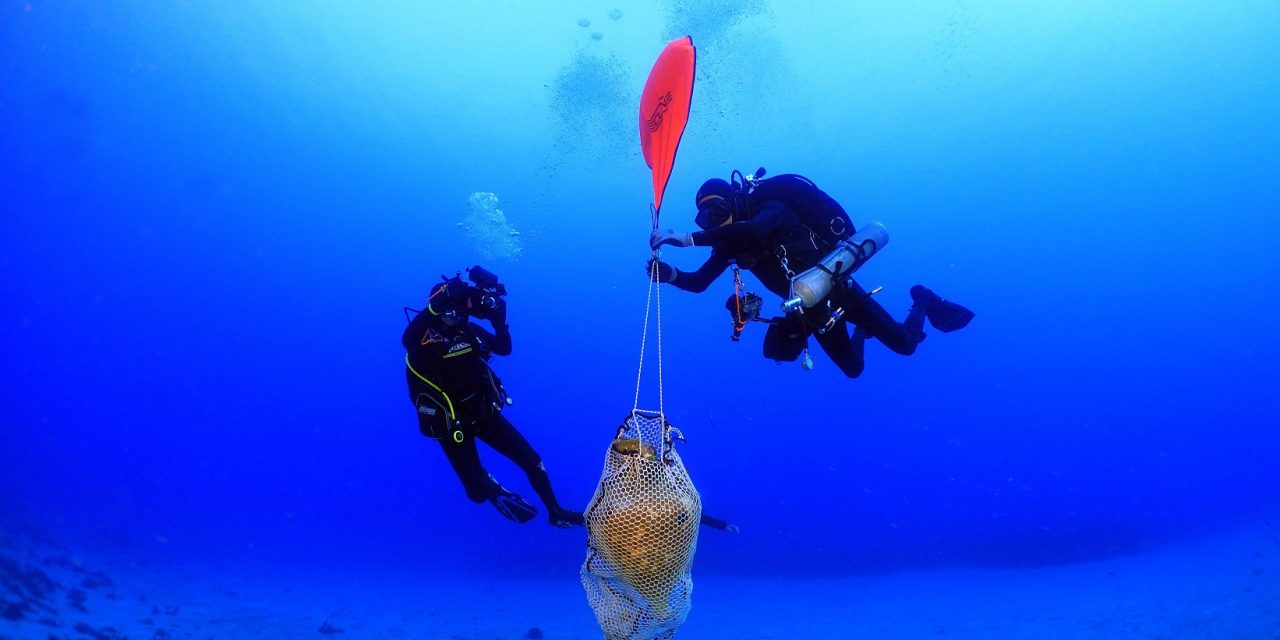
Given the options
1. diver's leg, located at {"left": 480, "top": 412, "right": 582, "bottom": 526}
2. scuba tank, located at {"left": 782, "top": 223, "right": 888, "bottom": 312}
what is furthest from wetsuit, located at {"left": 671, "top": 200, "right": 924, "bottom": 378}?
diver's leg, located at {"left": 480, "top": 412, "right": 582, "bottom": 526}

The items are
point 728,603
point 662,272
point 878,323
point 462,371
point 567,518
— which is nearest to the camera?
point 662,272

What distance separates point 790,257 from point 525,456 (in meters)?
3.54

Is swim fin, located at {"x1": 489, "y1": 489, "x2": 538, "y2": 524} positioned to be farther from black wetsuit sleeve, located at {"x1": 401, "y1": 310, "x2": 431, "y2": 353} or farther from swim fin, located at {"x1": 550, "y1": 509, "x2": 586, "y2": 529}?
black wetsuit sleeve, located at {"x1": 401, "y1": 310, "x2": 431, "y2": 353}

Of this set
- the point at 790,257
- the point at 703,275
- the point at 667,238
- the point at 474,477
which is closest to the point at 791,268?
the point at 790,257

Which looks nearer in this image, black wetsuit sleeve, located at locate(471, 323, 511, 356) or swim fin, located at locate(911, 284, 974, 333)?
black wetsuit sleeve, located at locate(471, 323, 511, 356)

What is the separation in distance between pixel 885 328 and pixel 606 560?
14.7 ft

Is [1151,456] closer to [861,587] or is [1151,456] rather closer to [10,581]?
[861,587]

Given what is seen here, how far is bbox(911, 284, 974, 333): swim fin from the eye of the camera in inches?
277

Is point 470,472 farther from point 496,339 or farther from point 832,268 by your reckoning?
point 832,268

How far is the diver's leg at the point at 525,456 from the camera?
684cm

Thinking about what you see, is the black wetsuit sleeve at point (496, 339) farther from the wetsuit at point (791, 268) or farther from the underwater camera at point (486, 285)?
the wetsuit at point (791, 268)

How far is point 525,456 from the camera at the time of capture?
709 cm

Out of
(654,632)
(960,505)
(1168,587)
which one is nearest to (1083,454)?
(960,505)

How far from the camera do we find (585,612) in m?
18.4
